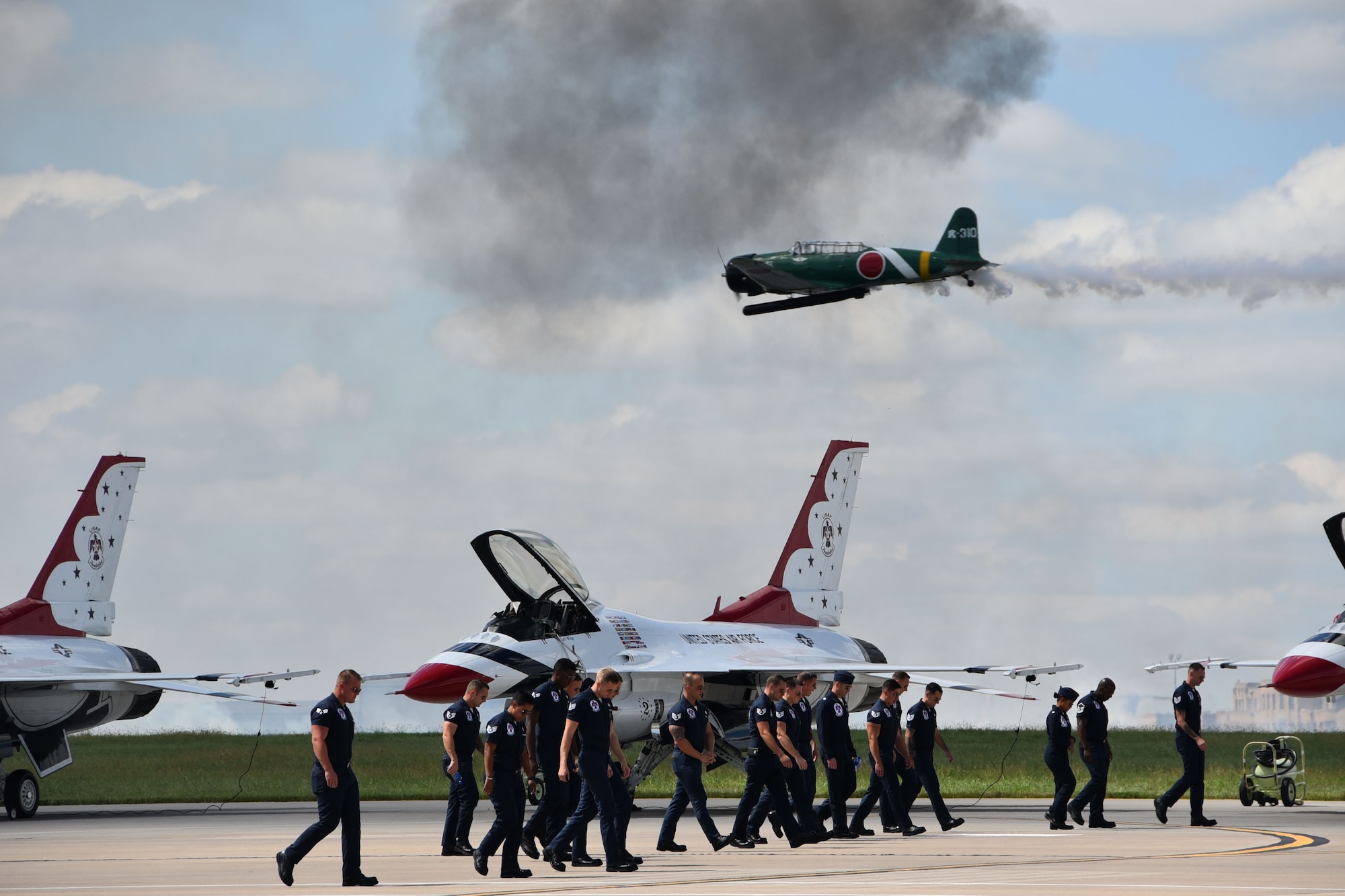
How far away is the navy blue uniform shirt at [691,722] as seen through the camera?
17.1 m

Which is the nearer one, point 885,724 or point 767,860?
point 767,860

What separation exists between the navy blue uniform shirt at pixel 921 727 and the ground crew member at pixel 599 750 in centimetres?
580

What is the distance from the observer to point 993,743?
59156 mm

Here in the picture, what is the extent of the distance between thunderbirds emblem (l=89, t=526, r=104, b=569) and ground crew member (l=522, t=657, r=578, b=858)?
59.9 feet

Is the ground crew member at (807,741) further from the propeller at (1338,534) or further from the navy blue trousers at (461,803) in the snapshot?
the propeller at (1338,534)

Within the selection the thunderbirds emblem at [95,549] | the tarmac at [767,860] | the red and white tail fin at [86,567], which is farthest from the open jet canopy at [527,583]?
the thunderbirds emblem at [95,549]

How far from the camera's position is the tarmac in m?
13.8

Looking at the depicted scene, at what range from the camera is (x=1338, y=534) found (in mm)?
25938

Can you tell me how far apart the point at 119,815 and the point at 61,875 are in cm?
1165

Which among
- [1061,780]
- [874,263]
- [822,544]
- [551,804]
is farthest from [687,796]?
[874,263]

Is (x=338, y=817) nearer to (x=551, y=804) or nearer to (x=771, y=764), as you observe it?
(x=551, y=804)

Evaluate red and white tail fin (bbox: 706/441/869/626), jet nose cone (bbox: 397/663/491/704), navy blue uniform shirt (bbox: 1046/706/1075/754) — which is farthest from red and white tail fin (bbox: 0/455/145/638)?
navy blue uniform shirt (bbox: 1046/706/1075/754)

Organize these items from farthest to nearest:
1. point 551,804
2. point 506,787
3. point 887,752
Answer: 1. point 887,752
2. point 551,804
3. point 506,787

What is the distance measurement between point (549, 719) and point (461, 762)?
4.98ft
